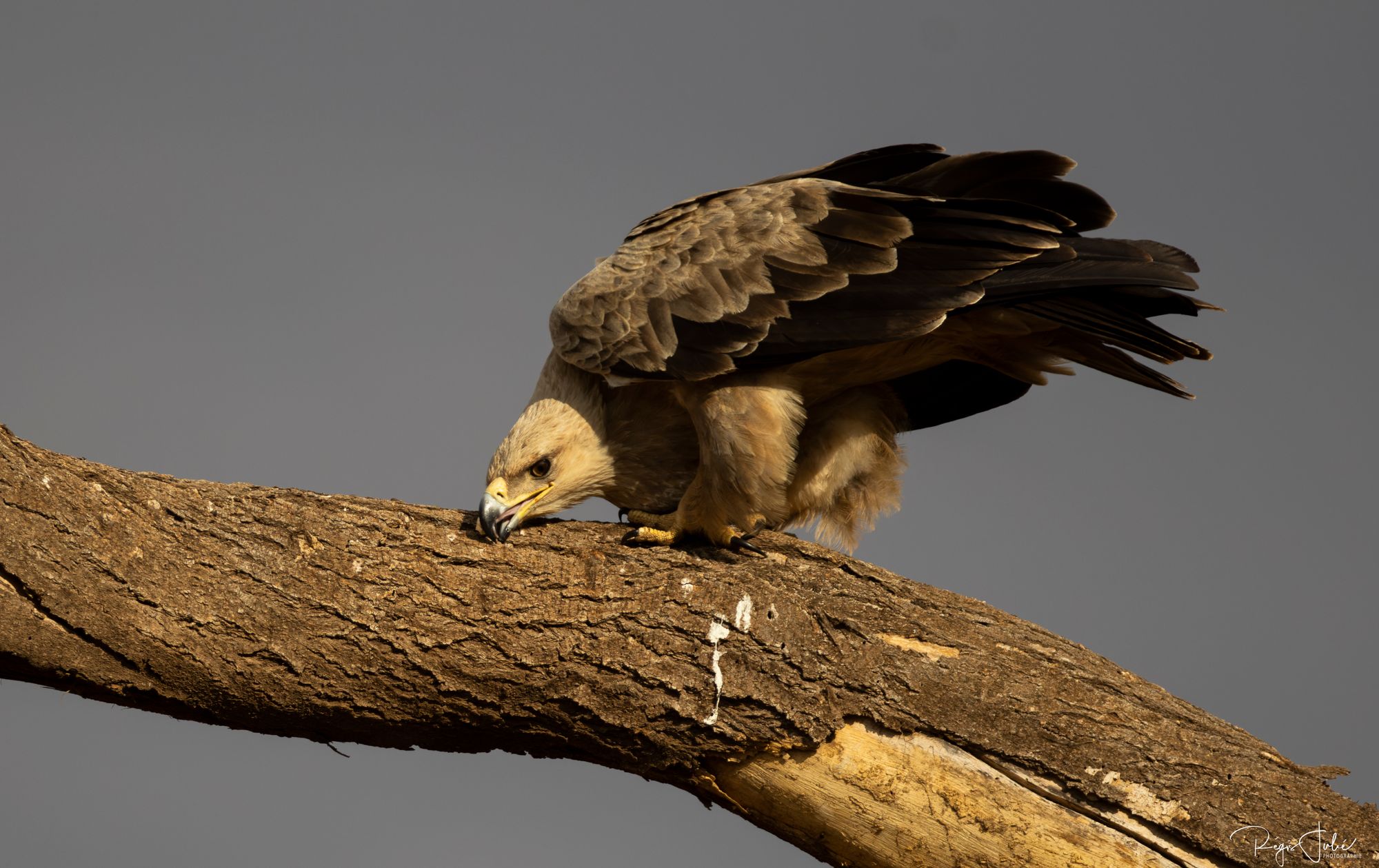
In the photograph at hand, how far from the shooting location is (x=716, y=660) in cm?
379

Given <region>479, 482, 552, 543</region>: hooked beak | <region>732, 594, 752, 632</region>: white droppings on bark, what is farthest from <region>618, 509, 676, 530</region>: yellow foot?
<region>732, 594, 752, 632</region>: white droppings on bark

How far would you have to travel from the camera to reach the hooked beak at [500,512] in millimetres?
4102

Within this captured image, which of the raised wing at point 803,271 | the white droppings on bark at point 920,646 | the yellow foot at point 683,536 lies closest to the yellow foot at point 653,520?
the yellow foot at point 683,536

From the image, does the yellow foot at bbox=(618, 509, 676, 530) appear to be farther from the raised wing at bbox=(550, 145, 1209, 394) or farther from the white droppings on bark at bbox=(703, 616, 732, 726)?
the white droppings on bark at bbox=(703, 616, 732, 726)

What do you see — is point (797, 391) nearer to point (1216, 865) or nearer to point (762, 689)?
point (762, 689)

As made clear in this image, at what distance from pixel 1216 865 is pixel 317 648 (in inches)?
112

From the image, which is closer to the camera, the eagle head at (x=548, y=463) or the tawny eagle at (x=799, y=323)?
the tawny eagle at (x=799, y=323)

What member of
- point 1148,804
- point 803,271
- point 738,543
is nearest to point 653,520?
point 738,543

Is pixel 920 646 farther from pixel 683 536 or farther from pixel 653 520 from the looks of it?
pixel 653 520

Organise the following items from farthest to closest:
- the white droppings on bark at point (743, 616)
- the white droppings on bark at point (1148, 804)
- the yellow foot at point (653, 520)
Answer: the yellow foot at point (653, 520) → the white droppings on bark at point (743, 616) → the white droppings on bark at point (1148, 804)

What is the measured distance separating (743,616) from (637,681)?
0.41 metres

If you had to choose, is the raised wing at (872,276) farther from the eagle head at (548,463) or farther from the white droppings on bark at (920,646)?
the white droppings on bark at (920,646)

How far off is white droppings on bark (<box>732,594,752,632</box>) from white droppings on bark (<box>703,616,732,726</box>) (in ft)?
0.12

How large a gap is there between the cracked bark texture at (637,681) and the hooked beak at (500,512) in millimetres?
147
